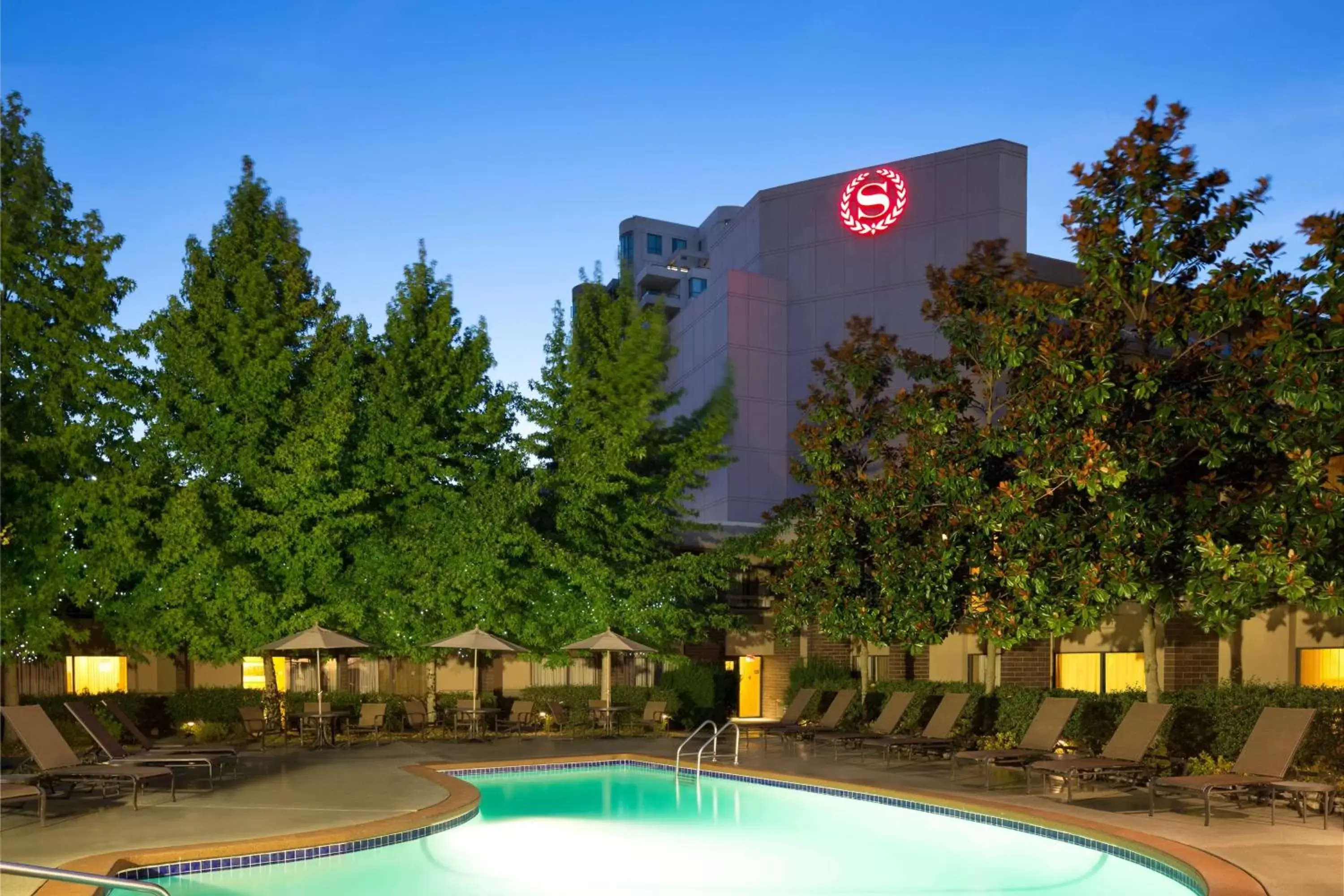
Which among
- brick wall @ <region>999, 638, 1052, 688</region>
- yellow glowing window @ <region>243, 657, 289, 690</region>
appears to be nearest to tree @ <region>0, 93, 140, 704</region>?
yellow glowing window @ <region>243, 657, 289, 690</region>

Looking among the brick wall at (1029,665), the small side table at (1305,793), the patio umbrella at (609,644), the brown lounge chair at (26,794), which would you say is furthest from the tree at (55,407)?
the small side table at (1305,793)

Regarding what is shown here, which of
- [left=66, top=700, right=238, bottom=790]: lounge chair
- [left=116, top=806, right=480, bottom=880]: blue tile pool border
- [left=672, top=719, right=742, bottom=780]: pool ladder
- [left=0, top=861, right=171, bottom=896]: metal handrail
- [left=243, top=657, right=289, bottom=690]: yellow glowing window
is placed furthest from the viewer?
[left=243, top=657, right=289, bottom=690]: yellow glowing window

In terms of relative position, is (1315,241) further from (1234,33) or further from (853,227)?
(853,227)

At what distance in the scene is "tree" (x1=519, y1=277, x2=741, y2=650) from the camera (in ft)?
78.4

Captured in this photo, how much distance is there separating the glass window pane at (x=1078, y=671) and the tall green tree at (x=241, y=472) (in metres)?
13.2

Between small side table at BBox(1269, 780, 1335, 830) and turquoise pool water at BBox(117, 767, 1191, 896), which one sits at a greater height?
small side table at BBox(1269, 780, 1335, 830)

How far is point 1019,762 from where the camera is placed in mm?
15258

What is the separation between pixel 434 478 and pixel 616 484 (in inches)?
147

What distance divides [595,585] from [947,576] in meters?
9.46

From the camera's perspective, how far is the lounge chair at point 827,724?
19.8 meters

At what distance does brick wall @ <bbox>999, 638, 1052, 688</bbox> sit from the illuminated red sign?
32.5 m

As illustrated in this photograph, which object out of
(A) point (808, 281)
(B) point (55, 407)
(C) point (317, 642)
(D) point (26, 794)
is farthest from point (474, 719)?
(A) point (808, 281)

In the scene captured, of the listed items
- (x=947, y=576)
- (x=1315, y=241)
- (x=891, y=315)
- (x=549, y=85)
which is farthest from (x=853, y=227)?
(x=1315, y=241)

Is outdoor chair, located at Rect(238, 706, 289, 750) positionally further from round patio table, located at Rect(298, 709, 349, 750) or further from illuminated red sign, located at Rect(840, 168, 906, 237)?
illuminated red sign, located at Rect(840, 168, 906, 237)
